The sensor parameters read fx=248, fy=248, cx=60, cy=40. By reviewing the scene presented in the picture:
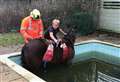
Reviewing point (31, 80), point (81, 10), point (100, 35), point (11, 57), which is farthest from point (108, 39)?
point (31, 80)

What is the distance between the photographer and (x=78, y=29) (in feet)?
37.5

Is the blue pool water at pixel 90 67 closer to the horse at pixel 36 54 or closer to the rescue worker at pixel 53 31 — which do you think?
the horse at pixel 36 54

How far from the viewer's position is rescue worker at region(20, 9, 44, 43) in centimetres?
685

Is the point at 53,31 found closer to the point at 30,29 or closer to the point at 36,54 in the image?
the point at 30,29

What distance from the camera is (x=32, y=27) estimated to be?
23.1 ft

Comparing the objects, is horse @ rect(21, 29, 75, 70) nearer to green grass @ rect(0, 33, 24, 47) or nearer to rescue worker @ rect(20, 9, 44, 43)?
rescue worker @ rect(20, 9, 44, 43)

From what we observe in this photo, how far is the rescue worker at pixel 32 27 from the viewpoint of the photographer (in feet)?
22.5

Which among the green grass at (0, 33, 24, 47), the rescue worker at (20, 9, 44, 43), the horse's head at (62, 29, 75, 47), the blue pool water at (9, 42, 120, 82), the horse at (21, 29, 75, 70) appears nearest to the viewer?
the horse at (21, 29, 75, 70)

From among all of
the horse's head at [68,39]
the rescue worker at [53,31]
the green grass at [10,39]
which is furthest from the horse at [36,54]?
the green grass at [10,39]

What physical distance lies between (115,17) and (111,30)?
2.16 ft

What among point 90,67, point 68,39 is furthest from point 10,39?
point 90,67

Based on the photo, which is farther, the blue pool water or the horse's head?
the horse's head

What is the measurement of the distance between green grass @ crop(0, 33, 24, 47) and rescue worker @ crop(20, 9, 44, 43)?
2.52m

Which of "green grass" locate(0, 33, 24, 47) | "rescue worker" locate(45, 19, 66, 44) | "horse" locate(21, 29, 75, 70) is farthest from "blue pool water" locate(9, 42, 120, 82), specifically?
"green grass" locate(0, 33, 24, 47)
